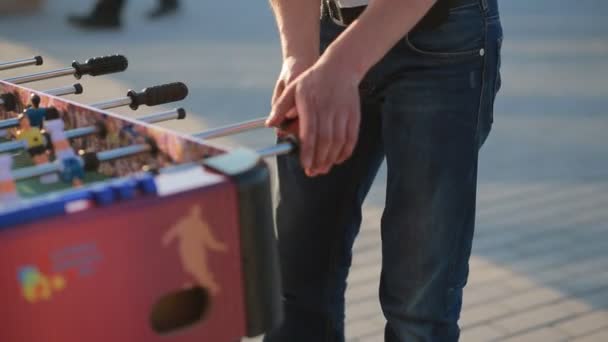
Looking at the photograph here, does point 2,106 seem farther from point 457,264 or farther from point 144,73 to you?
point 144,73

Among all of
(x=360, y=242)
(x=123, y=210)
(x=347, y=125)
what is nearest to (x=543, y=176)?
(x=360, y=242)

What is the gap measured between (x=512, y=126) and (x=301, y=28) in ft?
10.7

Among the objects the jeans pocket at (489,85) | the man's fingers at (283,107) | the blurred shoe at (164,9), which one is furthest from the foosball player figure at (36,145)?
the blurred shoe at (164,9)

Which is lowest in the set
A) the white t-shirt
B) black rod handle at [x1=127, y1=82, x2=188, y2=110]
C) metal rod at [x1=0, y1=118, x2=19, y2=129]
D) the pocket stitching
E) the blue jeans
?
the blue jeans

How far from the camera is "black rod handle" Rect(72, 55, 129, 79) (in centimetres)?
251

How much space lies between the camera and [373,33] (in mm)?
2107

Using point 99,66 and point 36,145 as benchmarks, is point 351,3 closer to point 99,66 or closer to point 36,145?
point 99,66

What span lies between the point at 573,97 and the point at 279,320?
4.53 metres

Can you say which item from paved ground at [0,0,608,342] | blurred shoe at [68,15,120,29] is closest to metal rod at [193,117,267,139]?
paved ground at [0,0,608,342]

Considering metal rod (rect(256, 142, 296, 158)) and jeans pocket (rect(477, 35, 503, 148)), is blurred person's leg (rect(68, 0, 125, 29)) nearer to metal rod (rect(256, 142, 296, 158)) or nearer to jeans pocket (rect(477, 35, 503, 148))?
jeans pocket (rect(477, 35, 503, 148))

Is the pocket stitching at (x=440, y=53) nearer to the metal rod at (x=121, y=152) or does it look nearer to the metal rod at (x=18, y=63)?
the metal rod at (x=121, y=152)

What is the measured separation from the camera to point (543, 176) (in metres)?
4.75

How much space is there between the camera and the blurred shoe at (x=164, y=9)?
908 cm

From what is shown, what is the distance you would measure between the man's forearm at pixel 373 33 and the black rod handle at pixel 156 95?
435 millimetres
